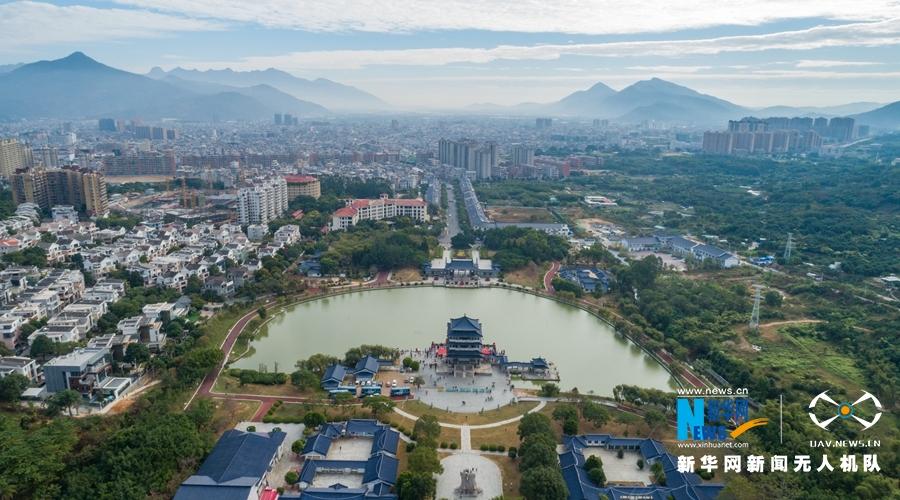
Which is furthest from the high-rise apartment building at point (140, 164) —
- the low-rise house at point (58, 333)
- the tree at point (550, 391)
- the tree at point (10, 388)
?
the tree at point (550, 391)

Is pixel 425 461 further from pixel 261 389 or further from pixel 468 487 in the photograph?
pixel 261 389

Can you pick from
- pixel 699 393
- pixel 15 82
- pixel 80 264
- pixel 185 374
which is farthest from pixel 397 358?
pixel 15 82

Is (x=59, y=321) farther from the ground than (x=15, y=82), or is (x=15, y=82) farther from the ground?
(x=15, y=82)

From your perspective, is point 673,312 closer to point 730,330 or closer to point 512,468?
point 730,330

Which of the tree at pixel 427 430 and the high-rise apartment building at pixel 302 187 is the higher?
the high-rise apartment building at pixel 302 187

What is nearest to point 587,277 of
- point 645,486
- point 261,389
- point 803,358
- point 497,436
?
point 803,358

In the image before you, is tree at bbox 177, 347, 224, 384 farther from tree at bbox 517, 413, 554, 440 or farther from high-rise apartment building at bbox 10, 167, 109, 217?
high-rise apartment building at bbox 10, 167, 109, 217

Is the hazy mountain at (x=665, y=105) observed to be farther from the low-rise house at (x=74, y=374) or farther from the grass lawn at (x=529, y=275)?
the low-rise house at (x=74, y=374)
